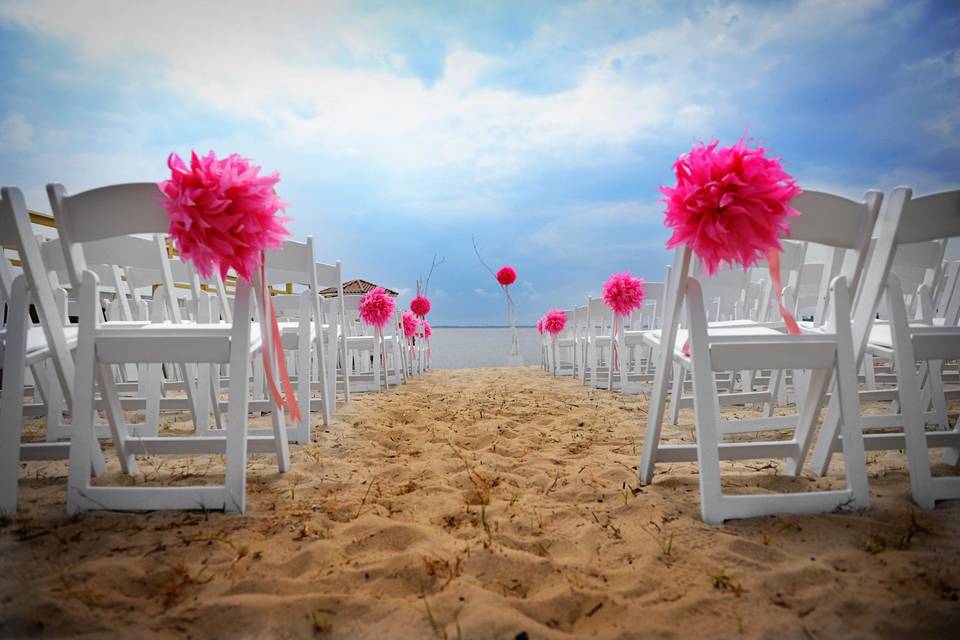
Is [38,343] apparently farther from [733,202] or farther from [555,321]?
[555,321]

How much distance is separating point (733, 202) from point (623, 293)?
10.4ft

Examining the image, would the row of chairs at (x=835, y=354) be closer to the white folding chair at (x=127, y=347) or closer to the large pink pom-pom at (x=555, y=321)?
the white folding chair at (x=127, y=347)

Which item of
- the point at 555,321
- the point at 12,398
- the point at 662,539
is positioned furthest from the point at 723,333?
the point at 555,321

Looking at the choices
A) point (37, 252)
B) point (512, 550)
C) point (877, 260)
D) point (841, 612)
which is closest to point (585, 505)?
point (512, 550)

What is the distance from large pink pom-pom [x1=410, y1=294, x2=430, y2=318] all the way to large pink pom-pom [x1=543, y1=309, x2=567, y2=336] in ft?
9.18

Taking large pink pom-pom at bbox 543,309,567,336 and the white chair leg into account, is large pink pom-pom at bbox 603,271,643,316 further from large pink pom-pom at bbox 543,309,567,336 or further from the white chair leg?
the white chair leg

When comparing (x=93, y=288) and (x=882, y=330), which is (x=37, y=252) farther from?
(x=882, y=330)

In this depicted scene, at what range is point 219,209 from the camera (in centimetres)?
144

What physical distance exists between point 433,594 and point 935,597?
1075mm

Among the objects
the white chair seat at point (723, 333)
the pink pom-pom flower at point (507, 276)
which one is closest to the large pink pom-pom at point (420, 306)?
the pink pom-pom flower at point (507, 276)

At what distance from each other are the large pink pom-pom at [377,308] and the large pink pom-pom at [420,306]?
4.04 m

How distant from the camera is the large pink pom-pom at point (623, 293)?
14.7 feet

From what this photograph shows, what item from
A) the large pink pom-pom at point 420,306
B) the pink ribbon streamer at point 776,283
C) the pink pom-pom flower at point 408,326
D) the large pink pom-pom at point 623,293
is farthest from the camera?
the large pink pom-pom at point 420,306

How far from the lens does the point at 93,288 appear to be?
156cm
